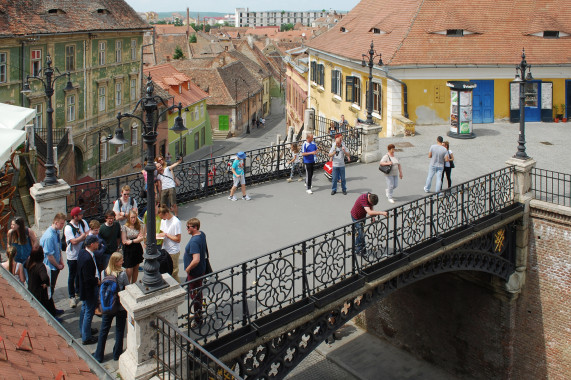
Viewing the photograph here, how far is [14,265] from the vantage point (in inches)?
395

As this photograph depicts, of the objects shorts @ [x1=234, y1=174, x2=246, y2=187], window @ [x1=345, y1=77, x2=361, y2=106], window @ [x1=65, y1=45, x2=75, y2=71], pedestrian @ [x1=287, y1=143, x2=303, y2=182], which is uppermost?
window @ [x1=65, y1=45, x2=75, y2=71]

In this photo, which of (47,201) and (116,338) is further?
(47,201)

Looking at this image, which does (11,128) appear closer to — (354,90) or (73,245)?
(73,245)

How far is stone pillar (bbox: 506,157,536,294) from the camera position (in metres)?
16.2

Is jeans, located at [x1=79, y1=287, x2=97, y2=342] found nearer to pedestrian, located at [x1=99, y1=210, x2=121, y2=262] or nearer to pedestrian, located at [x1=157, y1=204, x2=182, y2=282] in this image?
pedestrian, located at [x1=157, y1=204, x2=182, y2=282]

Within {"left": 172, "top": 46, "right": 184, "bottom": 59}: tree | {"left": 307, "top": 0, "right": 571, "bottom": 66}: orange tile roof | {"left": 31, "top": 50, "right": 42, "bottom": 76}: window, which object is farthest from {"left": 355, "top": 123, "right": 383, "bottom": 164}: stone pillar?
{"left": 172, "top": 46, "right": 184, "bottom": 59}: tree

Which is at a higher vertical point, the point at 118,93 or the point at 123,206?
the point at 118,93

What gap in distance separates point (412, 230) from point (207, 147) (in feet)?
158

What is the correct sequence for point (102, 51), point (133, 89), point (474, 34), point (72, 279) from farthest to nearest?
1. point (133, 89)
2. point (102, 51)
3. point (474, 34)
4. point (72, 279)

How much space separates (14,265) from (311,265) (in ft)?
15.6

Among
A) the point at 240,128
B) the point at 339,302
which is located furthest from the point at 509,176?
the point at 240,128

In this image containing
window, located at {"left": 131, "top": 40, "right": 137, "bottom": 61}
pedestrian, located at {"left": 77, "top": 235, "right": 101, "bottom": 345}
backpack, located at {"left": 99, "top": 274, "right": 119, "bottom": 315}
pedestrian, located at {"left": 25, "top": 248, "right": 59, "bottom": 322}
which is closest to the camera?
backpack, located at {"left": 99, "top": 274, "right": 119, "bottom": 315}

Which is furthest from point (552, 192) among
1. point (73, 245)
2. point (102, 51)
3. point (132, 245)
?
point (102, 51)

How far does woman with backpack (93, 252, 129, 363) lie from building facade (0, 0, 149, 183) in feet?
65.2
